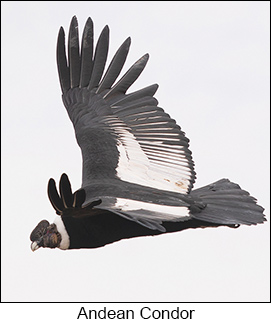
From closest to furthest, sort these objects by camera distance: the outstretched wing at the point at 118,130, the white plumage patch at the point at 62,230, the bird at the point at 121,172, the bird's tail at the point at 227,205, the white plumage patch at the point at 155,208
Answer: the white plumage patch at the point at 155,208 < the bird at the point at 121,172 < the white plumage patch at the point at 62,230 < the bird's tail at the point at 227,205 < the outstretched wing at the point at 118,130

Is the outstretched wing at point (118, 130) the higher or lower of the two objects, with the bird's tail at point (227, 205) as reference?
higher

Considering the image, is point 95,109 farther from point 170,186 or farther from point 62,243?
point 62,243

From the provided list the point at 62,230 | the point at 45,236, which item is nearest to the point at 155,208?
the point at 62,230

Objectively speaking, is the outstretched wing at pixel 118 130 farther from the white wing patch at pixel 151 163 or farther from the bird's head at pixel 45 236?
the bird's head at pixel 45 236

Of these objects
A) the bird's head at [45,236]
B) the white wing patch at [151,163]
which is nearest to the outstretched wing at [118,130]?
the white wing patch at [151,163]

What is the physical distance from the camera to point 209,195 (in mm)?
7949

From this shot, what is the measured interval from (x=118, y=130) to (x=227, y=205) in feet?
4.34

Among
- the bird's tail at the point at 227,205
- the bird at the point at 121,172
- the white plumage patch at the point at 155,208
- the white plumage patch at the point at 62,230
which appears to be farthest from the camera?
the bird's tail at the point at 227,205

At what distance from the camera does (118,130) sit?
27.4 ft

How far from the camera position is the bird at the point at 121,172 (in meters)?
6.88

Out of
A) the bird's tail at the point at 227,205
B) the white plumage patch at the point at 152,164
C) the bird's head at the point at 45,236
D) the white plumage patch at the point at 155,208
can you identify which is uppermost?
the white plumage patch at the point at 152,164

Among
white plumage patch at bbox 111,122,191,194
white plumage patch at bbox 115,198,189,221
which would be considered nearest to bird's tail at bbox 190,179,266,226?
white plumage patch at bbox 111,122,191,194

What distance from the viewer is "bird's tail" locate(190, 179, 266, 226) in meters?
7.45

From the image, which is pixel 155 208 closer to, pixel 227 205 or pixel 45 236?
pixel 45 236
